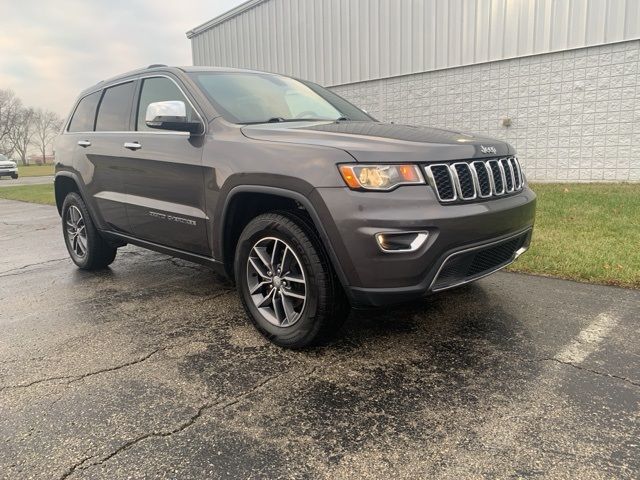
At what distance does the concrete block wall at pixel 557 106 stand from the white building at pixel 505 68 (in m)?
0.02

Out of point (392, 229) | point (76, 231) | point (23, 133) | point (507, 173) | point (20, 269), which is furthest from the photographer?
point (23, 133)

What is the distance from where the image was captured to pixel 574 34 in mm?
9734

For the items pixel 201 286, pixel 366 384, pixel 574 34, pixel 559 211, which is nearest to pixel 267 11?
pixel 574 34

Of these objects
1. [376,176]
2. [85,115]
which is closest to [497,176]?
[376,176]

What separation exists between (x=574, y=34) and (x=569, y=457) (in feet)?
32.9

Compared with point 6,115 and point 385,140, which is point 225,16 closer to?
point 385,140

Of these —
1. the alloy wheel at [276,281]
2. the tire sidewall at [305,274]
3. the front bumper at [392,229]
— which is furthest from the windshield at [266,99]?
the front bumper at [392,229]

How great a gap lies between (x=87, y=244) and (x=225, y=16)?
13.9m

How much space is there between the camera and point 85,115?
5066 mm

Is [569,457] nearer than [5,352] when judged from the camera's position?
Yes

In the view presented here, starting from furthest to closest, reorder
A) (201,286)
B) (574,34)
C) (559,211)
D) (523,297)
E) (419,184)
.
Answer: (574,34) < (559,211) < (201,286) < (523,297) < (419,184)

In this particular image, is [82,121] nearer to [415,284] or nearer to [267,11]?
[415,284]

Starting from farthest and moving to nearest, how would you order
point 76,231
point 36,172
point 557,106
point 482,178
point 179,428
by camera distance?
1. point 36,172
2. point 557,106
3. point 76,231
4. point 482,178
5. point 179,428

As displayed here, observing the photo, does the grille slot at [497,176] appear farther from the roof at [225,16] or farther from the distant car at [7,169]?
the distant car at [7,169]
